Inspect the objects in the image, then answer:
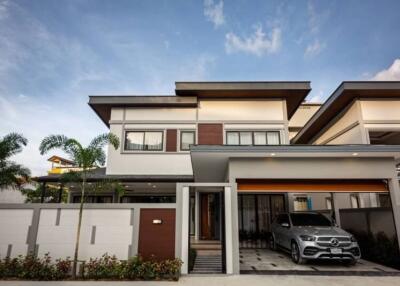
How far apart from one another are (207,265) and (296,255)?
10.00 ft

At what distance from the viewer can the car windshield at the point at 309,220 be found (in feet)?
28.0

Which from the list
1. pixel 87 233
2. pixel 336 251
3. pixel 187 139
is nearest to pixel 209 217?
pixel 187 139

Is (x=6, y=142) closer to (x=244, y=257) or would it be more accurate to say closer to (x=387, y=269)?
(x=244, y=257)

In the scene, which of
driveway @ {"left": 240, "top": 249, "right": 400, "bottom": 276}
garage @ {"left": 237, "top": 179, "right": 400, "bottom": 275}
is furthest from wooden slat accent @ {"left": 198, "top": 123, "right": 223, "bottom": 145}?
driveway @ {"left": 240, "top": 249, "right": 400, "bottom": 276}

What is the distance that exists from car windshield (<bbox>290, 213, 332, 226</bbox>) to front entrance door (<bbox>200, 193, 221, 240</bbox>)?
5.43 m

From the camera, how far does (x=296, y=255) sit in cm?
790

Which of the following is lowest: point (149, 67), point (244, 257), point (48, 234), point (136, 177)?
point (244, 257)

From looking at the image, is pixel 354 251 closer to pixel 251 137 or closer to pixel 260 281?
pixel 260 281

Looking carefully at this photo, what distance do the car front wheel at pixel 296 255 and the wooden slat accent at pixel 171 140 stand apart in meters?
7.73

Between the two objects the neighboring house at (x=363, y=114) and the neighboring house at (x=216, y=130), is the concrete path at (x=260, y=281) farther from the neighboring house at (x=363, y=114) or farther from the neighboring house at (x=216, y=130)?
the neighboring house at (x=363, y=114)

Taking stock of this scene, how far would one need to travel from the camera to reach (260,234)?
12.3m

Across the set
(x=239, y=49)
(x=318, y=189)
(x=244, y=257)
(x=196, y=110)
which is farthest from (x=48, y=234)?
(x=239, y=49)

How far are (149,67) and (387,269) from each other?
14425 mm

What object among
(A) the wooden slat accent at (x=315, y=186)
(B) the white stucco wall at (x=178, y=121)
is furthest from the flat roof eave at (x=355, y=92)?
(A) the wooden slat accent at (x=315, y=186)
